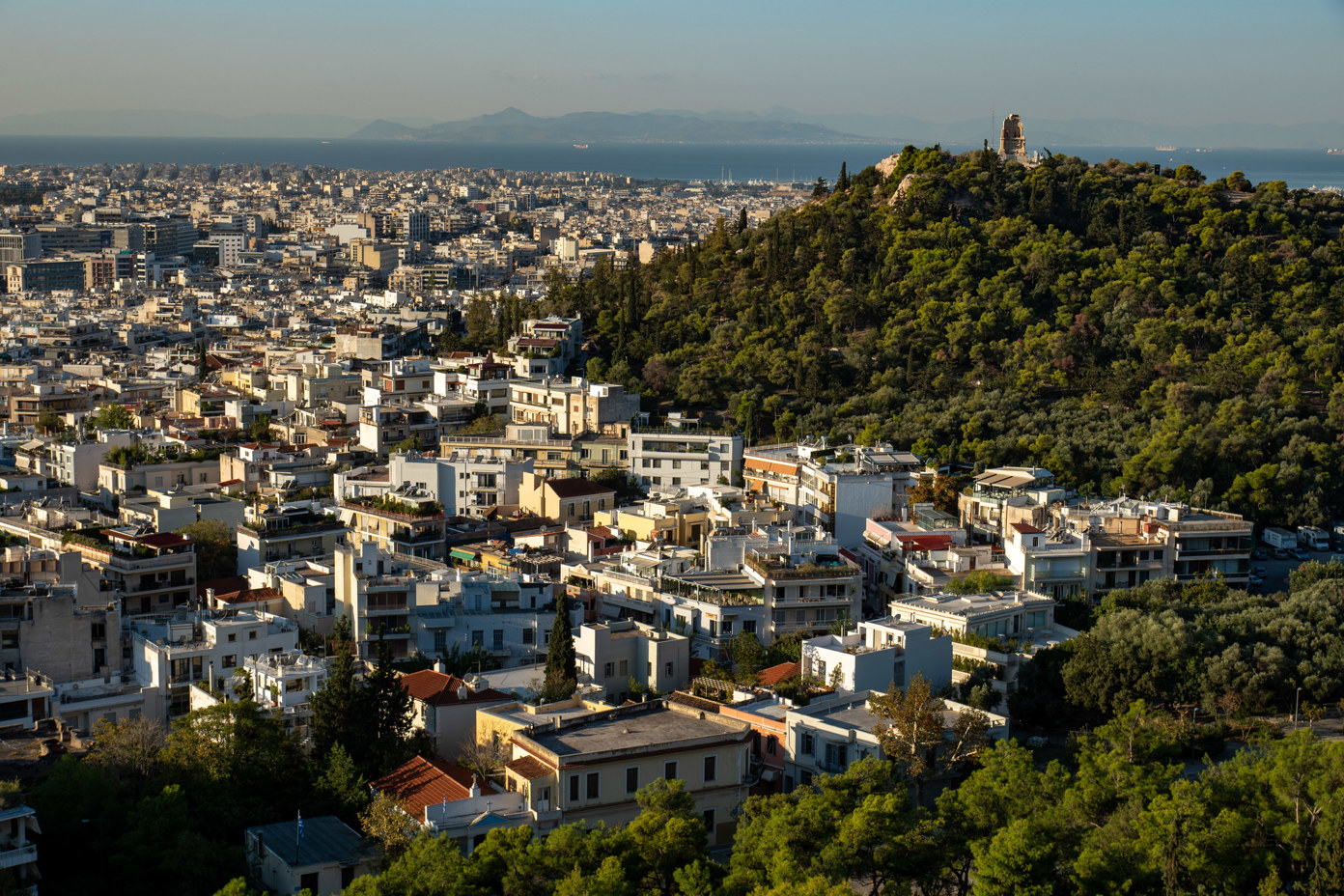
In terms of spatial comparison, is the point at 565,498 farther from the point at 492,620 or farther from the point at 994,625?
the point at 994,625

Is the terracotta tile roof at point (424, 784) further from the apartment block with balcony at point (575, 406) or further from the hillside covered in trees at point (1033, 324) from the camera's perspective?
the apartment block with balcony at point (575, 406)

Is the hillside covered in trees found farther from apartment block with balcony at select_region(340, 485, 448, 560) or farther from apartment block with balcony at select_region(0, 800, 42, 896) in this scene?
apartment block with balcony at select_region(0, 800, 42, 896)

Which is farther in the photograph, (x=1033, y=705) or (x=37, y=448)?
(x=37, y=448)

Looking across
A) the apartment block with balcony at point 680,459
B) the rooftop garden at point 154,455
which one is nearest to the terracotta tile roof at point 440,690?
the rooftop garden at point 154,455

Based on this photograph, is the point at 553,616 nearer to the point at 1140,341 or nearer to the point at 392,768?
the point at 392,768

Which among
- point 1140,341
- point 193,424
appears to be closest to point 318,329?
point 193,424

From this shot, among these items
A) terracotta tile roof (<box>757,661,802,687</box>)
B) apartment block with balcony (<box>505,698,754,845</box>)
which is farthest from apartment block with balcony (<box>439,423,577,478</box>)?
apartment block with balcony (<box>505,698,754,845</box>)

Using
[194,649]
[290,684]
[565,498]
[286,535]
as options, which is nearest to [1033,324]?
[565,498]
